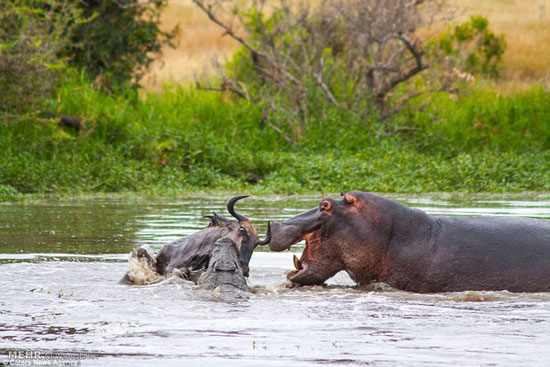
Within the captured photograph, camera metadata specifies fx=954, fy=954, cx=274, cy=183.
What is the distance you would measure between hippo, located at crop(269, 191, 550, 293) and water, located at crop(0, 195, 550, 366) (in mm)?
115

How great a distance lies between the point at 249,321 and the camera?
14.9 ft

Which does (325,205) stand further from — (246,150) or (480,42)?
(480,42)

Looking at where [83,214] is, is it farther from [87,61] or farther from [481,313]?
[87,61]

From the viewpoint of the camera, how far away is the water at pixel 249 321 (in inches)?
149

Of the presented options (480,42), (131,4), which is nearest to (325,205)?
(131,4)

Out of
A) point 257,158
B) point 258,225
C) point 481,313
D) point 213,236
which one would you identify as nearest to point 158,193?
point 257,158

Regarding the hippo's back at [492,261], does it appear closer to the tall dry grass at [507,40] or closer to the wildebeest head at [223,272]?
the wildebeest head at [223,272]

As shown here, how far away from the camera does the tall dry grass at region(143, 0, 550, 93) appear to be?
29.8 metres

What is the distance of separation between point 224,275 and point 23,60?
7.66 meters

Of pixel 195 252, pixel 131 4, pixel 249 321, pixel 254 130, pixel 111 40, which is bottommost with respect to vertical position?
pixel 249 321

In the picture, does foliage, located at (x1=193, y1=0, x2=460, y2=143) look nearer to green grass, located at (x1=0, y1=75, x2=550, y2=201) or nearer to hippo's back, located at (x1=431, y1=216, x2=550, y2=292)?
green grass, located at (x1=0, y1=75, x2=550, y2=201)

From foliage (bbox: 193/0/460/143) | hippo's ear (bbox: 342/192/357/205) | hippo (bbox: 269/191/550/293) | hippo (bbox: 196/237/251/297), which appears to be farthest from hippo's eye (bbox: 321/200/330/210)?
foliage (bbox: 193/0/460/143)

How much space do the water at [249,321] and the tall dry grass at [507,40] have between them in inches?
785

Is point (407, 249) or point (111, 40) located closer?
point (407, 249)
